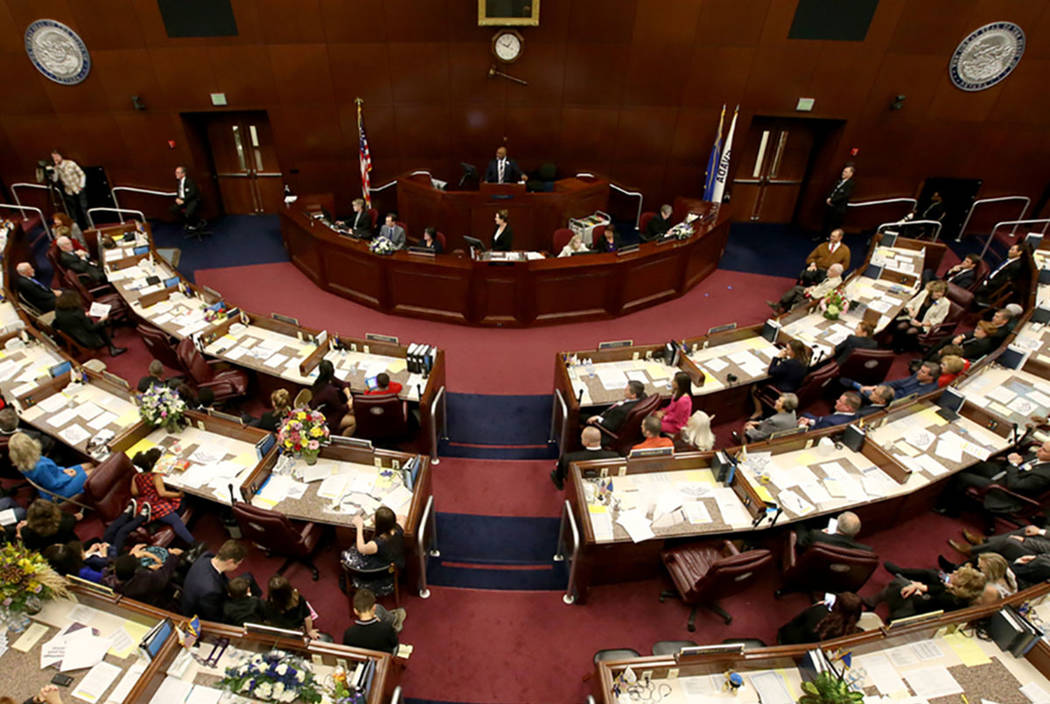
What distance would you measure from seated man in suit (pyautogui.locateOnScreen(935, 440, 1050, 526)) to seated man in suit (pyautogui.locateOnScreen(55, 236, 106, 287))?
39.2 feet

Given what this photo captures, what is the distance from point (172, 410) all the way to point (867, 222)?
1351 cm

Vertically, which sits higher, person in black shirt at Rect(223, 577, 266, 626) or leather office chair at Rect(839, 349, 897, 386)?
leather office chair at Rect(839, 349, 897, 386)

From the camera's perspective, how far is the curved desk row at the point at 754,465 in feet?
17.1

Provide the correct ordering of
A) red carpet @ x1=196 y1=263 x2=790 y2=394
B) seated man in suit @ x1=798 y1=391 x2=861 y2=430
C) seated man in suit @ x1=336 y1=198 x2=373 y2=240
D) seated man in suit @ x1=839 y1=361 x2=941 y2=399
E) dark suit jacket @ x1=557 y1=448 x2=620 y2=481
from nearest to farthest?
1. dark suit jacket @ x1=557 y1=448 x2=620 y2=481
2. seated man in suit @ x1=798 y1=391 x2=861 y2=430
3. seated man in suit @ x1=839 y1=361 x2=941 y2=399
4. red carpet @ x1=196 y1=263 x2=790 y2=394
5. seated man in suit @ x1=336 y1=198 x2=373 y2=240

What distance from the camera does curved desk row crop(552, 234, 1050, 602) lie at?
523 centimetres

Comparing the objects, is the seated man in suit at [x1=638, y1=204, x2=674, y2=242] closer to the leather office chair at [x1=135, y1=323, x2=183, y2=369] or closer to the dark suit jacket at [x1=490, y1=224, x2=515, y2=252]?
the dark suit jacket at [x1=490, y1=224, x2=515, y2=252]

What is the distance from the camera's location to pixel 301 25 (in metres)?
10.8

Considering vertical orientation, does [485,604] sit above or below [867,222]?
below

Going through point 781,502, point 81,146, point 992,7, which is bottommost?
point 781,502

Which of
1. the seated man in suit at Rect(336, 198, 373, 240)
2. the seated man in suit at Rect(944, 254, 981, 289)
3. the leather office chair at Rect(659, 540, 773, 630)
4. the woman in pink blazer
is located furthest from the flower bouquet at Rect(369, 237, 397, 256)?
the seated man in suit at Rect(944, 254, 981, 289)

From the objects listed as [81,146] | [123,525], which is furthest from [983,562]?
[81,146]

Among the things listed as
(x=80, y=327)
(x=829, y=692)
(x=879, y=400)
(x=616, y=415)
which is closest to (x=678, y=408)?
(x=616, y=415)

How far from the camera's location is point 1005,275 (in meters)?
8.98

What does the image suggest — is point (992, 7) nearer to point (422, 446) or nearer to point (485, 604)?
point (422, 446)
